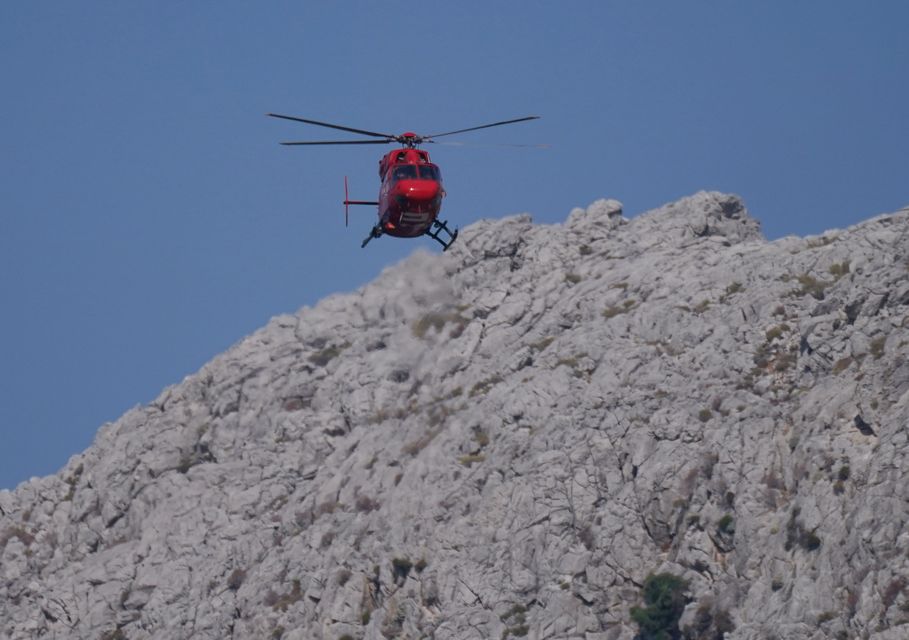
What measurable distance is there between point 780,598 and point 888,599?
5593 millimetres

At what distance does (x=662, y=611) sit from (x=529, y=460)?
1334 cm

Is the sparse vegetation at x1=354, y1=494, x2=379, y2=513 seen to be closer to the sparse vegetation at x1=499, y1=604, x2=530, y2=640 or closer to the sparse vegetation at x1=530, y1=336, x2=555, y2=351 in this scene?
the sparse vegetation at x1=530, y1=336, x2=555, y2=351

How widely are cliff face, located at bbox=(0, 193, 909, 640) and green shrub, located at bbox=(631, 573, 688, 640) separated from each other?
69cm

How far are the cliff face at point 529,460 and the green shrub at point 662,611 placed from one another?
2.25ft

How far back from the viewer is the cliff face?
2945 inches

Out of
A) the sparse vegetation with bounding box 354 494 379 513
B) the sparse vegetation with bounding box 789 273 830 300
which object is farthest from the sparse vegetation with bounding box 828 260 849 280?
the sparse vegetation with bounding box 354 494 379 513

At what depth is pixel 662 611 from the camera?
2906 inches

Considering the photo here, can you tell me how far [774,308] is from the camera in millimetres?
88438

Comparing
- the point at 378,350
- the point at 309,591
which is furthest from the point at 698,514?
the point at 378,350

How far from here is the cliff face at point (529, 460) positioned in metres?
74.8

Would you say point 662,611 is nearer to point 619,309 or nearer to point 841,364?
point 841,364

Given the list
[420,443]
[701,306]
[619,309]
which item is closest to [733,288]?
[701,306]

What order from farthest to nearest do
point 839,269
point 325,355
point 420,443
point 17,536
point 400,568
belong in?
point 325,355, point 17,536, point 420,443, point 839,269, point 400,568

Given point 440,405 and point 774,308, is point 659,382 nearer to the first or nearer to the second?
point 774,308
